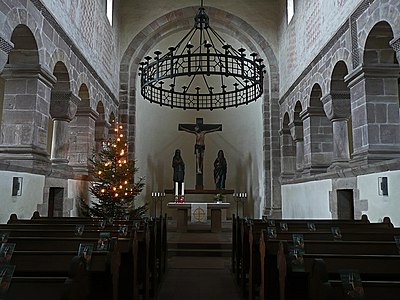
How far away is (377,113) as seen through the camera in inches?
253

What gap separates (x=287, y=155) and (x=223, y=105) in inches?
166

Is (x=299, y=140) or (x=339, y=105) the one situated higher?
(x=339, y=105)

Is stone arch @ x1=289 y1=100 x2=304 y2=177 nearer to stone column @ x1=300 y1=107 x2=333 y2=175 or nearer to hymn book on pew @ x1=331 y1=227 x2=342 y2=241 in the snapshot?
stone column @ x1=300 y1=107 x2=333 y2=175

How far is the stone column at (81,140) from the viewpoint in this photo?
31.5 feet

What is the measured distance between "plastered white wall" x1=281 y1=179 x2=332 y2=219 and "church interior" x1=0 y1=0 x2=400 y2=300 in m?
0.06

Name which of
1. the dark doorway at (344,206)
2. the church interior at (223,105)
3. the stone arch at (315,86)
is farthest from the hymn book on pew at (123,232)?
the stone arch at (315,86)

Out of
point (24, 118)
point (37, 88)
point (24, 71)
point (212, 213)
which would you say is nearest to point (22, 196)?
point (24, 118)

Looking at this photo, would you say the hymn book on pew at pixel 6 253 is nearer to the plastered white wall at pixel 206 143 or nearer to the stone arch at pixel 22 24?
the stone arch at pixel 22 24

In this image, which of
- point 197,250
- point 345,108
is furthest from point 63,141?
point 345,108

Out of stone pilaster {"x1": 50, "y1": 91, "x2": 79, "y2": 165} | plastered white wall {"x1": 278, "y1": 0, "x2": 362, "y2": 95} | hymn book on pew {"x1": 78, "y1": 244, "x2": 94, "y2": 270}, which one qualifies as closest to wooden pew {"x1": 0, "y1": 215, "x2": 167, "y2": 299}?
hymn book on pew {"x1": 78, "y1": 244, "x2": 94, "y2": 270}

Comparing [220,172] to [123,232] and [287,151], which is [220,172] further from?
[123,232]

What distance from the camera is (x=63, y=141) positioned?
8328 millimetres

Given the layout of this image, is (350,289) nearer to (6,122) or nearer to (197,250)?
(197,250)

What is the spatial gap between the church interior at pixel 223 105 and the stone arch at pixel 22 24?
33 mm
